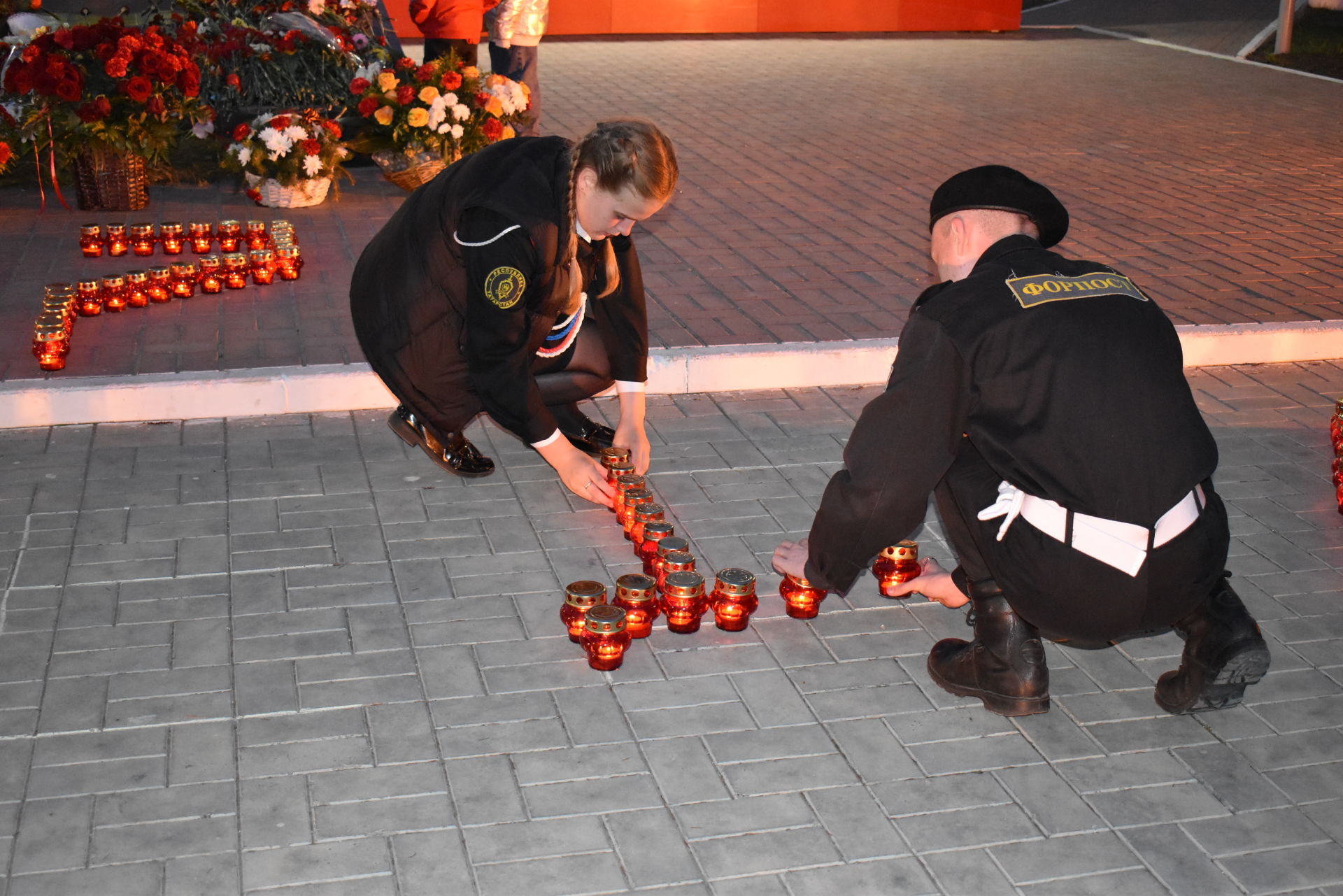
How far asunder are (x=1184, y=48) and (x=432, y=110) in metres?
14.4

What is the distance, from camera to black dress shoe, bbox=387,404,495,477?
17.8 ft

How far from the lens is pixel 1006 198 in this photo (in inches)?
142

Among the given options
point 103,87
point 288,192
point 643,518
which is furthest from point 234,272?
point 643,518

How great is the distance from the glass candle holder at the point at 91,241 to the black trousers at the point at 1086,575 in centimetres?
597

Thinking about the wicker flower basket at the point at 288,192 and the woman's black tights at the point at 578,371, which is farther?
the wicker flower basket at the point at 288,192

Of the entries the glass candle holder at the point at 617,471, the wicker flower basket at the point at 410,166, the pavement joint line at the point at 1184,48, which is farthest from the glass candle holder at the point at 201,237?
the pavement joint line at the point at 1184,48

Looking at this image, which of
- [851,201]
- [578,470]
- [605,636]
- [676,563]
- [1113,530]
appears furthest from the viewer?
[851,201]

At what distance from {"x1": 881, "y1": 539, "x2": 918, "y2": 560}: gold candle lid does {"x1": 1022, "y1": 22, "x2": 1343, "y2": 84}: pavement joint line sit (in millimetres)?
15337

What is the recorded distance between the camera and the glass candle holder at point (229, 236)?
7.99m

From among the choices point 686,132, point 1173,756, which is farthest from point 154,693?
point 686,132

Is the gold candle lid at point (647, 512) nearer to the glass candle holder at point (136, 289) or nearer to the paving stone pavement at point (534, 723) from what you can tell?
the paving stone pavement at point (534, 723)

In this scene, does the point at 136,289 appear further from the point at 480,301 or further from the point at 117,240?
the point at 480,301

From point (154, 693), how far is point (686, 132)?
970 cm

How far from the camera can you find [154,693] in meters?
3.97
